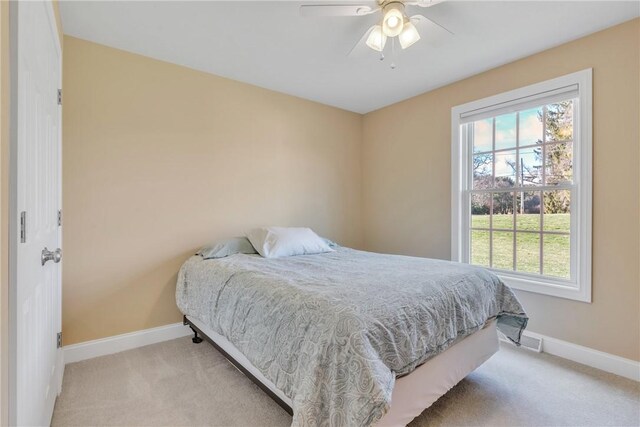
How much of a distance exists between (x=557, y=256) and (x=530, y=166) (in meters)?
0.80

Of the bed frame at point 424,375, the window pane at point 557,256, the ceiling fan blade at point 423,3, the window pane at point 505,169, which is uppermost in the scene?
the ceiling fan blade at point 423,3

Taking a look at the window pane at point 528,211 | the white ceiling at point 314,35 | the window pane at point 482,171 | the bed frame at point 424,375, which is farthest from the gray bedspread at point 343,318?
the white ceiling at point 314,35

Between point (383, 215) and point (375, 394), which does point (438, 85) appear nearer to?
point (383, 215)

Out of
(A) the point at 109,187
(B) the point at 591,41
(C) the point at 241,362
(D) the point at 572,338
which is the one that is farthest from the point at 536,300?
(A) the point at 109,187

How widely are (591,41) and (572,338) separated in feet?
7.42

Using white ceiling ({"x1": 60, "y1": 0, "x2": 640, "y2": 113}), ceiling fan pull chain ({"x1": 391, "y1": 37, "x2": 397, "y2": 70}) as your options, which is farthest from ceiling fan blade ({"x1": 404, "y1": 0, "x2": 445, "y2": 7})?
ceiling fan pull chain ({"x1": 391, "y1": 37, "x2": 397, "y2": 70})

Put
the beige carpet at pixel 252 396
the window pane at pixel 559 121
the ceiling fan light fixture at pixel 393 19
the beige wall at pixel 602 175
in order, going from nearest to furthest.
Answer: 1. the beige carpet at pixel 252 396
2. the ceiling fan light fixture at pixel 393 19
3. the beige wall at pixel 602 175
4. the window pane at pixel 559 121

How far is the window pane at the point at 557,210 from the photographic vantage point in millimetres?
2455

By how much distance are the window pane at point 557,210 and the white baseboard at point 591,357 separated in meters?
0.90

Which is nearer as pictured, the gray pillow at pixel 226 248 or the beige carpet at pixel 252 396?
the beige carpet at pixel 252 396

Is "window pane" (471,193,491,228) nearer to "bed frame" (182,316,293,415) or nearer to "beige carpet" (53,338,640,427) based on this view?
"beige carpet" (53,338,640,427)

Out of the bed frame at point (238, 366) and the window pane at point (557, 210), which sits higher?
the window pane at point (557, 210)

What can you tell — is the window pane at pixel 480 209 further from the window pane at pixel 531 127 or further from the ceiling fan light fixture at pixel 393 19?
the ceiling fan light fixture at pixel 393 19

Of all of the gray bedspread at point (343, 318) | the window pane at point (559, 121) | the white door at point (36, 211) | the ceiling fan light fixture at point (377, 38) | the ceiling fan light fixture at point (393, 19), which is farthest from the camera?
the window pane at point (559, 121)
